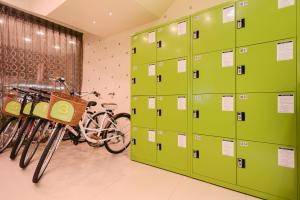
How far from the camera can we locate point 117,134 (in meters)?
2.70

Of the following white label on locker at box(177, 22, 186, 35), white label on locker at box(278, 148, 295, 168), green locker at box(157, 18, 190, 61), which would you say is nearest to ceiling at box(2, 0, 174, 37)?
green locker at box(157, 18, 190, 61)

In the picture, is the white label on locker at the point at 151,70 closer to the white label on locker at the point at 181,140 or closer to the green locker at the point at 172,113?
the green locker at the point at 172,113

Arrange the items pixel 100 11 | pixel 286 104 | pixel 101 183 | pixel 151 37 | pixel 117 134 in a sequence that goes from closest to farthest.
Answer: pixel 286 104 < pixel 101 183 < pixel 151 37 < pixel 100 11 < pixel 117 134

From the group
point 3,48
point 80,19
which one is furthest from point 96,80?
point 3,48

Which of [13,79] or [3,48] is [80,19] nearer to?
[3,48]

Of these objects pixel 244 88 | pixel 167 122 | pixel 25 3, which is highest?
pixel 25 3

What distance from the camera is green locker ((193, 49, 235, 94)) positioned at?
1640 millimetres

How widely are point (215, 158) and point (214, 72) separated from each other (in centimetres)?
86

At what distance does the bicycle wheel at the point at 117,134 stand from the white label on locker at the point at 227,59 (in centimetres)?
170

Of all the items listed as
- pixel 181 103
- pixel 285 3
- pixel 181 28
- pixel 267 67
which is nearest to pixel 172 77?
pixel 181 103

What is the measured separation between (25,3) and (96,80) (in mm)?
1674

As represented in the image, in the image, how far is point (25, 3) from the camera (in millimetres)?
2775

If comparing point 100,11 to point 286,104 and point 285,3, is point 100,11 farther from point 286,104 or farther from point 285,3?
point 286,104

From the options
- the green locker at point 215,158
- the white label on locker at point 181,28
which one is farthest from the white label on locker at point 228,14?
the green locker at point 215,158
